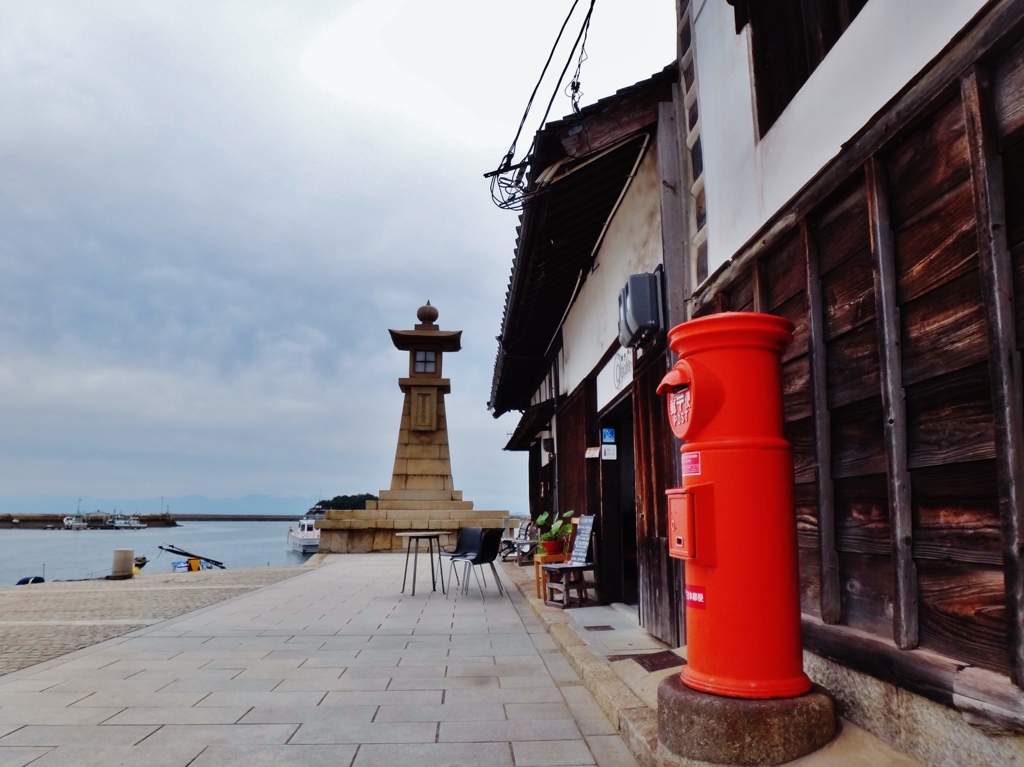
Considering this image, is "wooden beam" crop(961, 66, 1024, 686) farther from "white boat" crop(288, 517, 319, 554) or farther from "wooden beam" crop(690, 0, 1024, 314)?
"white boat" crop(288, 517, 319, 554)

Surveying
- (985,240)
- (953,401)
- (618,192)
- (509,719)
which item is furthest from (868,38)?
(618,192)

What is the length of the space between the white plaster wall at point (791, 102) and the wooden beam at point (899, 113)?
49mm

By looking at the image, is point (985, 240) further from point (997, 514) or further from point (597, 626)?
point (597, 626)

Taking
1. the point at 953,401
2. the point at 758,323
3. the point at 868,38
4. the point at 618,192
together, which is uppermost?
the point at 618,192

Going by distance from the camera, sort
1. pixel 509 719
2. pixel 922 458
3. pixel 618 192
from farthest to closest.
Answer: pixel 618 192, pixel 509 719, pixel 922 458

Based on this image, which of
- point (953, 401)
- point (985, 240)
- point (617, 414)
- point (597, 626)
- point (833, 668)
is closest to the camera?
point (985, 240)

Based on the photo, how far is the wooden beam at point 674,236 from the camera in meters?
4.91

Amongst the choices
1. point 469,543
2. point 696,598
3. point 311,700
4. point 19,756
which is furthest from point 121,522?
point 696,598

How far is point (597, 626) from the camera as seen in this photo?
20.2ft

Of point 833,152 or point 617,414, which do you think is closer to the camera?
point 833,152

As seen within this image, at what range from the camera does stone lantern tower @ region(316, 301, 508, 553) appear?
1784 cm

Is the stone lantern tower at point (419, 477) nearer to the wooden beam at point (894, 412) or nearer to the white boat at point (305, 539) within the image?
the wooden beam at point (894, 412)

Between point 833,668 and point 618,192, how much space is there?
507cm

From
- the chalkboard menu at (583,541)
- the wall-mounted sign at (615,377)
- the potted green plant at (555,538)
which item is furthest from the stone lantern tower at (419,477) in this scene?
the wall-mounted sign at (615,377)
